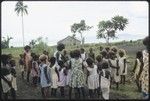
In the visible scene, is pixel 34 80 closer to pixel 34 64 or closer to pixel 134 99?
pixel 34 64

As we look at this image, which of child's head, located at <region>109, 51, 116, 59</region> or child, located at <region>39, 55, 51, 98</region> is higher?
child's head, located at <region>109, 51, 116, 59</region>

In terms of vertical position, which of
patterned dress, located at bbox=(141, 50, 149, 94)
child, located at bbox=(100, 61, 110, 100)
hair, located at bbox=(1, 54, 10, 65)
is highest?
hair, located at bbox=(1, 54, 10, 65)

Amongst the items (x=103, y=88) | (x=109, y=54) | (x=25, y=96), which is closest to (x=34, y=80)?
(x=25, y=96)

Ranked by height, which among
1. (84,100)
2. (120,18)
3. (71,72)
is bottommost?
(84,100)

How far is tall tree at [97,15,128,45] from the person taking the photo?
7131 cm

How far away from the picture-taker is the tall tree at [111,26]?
71312 mm

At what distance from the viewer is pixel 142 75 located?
383 inches

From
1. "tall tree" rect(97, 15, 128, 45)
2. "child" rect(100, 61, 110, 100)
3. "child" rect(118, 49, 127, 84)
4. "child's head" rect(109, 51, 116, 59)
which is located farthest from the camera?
"tall tree" rect(97, 15, 128, 45)

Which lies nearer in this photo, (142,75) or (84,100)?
(142,75)

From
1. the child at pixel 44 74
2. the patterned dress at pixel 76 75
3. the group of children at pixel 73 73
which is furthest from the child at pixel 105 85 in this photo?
the child at pixel 44 74

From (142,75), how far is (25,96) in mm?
5078

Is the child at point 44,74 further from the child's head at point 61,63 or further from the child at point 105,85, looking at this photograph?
the child at point 105,85

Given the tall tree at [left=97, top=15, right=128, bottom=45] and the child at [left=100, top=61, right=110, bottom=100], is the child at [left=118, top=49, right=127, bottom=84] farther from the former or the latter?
the tall tree at [left=97, top=15, right=128, bottom=45]

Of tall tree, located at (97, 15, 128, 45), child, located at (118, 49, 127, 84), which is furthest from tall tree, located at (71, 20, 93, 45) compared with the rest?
child, located at (118, 49, 127, 84)
